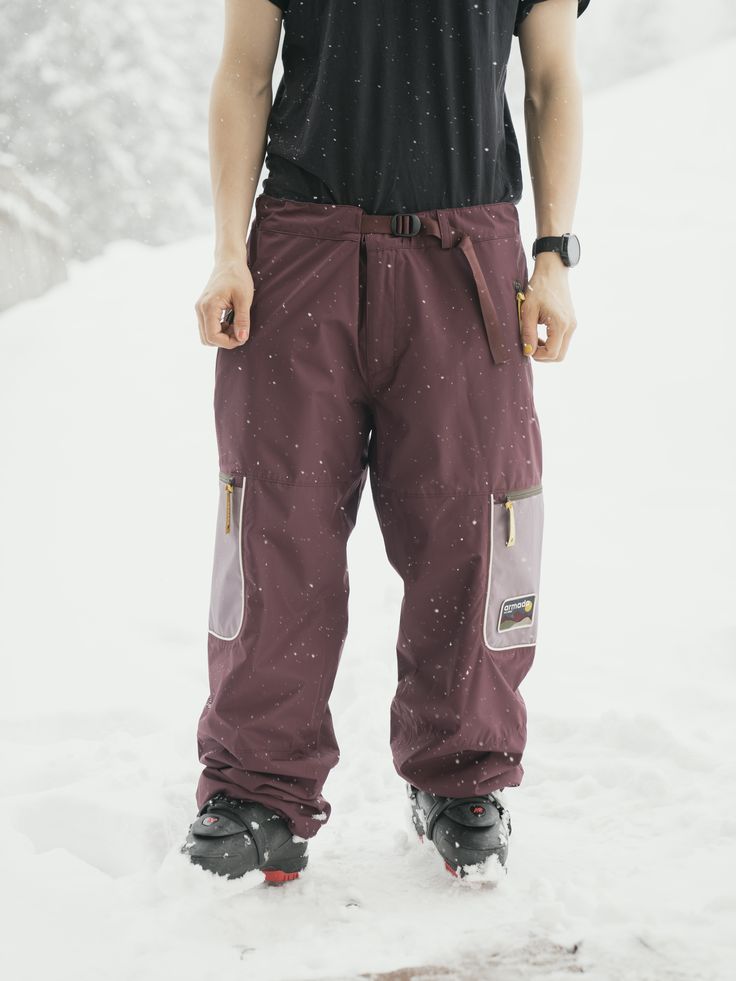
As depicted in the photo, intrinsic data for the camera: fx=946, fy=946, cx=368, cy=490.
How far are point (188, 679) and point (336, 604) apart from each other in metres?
0.90

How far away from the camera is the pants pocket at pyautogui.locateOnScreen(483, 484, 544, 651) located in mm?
1366

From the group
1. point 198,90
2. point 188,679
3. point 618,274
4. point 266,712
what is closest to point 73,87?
point 198,90

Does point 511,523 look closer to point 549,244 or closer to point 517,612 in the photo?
point 517,612

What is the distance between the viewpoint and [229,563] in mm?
1388

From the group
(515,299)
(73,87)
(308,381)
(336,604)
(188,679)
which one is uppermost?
(73,87)

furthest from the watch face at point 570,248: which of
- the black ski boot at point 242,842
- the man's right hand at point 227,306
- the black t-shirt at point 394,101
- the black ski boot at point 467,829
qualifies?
the black ski boot at point 242,842

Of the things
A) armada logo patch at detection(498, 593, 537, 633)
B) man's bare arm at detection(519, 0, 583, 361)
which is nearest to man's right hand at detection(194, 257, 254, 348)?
man's bare arm at detection(519, 0, 583, 361)

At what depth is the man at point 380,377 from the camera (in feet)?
4.30

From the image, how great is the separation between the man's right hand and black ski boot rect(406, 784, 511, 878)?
746mm

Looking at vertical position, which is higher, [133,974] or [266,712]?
[266,712]

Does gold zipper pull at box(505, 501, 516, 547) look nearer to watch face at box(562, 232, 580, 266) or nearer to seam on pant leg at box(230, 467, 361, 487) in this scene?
seam on pant leg at box(230, 467, 361, 487)

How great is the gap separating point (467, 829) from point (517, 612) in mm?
322

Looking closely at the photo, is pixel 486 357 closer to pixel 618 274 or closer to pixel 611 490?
pixel 611 490

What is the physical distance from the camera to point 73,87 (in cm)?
1107
